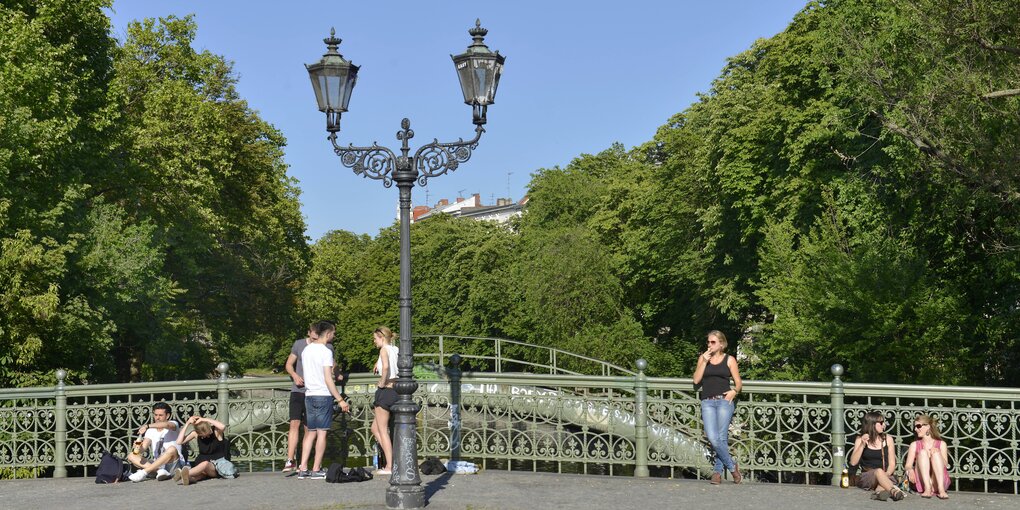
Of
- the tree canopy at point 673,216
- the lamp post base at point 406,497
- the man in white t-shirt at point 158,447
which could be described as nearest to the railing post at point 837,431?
the lamp post base at point 406,497

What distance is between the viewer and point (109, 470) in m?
12.8

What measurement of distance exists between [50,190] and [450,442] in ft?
58.5

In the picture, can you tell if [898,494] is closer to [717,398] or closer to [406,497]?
[717,398]

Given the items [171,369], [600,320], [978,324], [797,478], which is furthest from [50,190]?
[600,320]

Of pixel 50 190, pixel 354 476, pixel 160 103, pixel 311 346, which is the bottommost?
pixel 354 476

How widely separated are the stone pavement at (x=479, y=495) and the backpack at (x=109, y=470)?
0.15m

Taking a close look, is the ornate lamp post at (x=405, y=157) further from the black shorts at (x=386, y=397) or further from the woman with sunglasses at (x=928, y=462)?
the woman with sunglasses at (x=928, y=462)

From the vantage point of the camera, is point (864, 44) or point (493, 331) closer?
point (864, 44)

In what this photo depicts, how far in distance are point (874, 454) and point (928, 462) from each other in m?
0.53

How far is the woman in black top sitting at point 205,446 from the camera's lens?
12.7 m

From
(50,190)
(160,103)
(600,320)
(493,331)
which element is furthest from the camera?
(493,331)

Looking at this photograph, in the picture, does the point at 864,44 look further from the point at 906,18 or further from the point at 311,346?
the point at 311,346

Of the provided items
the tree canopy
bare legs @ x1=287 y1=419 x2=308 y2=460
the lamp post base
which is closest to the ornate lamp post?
the lamp post base

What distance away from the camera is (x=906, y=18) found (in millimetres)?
17359
